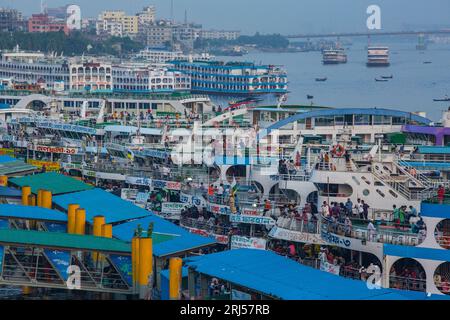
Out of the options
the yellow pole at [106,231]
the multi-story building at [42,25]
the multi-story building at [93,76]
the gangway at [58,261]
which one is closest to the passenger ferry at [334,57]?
the multi-story building at [42,25]

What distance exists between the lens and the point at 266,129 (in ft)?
58.2

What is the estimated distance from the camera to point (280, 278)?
8.20m

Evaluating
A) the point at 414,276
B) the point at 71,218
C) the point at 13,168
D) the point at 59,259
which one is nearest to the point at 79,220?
the point at 71,218

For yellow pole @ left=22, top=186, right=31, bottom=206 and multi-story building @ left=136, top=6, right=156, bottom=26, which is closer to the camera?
yellow pole @ left=22, top=186, right=31, bottom=206

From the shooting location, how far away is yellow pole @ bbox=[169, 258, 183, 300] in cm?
853

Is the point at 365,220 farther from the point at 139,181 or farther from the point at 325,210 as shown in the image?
the point at 139,181

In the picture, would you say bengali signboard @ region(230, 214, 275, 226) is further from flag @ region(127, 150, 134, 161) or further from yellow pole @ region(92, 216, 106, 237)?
flag @ region(127, 150, 134, 161)

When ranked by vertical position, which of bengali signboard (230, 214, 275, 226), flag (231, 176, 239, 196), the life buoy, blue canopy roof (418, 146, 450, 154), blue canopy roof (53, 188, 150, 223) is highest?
the life buoy

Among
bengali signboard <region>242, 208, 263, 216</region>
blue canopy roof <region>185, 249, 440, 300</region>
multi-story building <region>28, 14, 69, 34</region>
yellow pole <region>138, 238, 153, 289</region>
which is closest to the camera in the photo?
blue canopy roof <region>185, 249, 440, 300</region>

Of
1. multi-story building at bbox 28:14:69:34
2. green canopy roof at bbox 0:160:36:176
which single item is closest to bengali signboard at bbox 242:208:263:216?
green canopy roof at bbox 0:160:36:176

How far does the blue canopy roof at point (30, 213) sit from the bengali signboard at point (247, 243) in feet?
6.61

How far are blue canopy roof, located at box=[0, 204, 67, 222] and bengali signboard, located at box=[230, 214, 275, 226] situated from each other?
2.25m

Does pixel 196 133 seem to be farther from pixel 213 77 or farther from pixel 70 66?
pixel 213 77

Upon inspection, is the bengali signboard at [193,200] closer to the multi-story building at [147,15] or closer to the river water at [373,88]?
the river water at [373,88]
